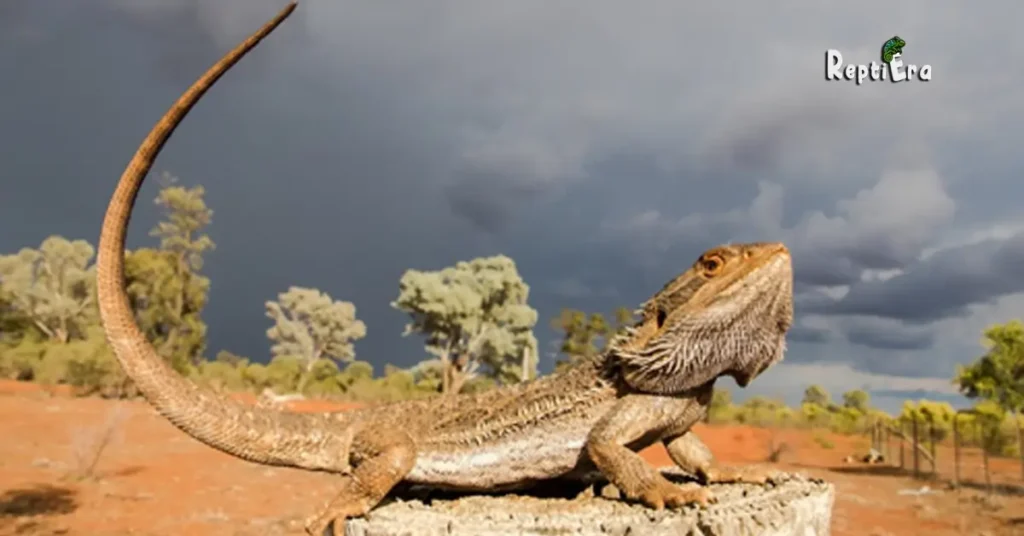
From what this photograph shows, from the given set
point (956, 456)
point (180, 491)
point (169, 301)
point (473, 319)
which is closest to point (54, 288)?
point (169, 301)

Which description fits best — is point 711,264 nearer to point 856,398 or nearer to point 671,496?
point 671,496

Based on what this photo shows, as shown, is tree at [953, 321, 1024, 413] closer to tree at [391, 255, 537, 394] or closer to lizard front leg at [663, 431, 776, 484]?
lizard front leg at [663, 431, 776, 484]

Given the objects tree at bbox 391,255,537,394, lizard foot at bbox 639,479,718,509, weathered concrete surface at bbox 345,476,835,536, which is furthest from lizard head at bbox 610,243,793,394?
tree at bbox 391,255,537,394

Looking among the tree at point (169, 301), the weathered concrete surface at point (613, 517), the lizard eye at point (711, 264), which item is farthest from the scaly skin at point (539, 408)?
the tree at point (169, 301)

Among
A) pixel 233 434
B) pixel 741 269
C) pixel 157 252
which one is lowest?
pixel 233 434

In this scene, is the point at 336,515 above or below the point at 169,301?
below

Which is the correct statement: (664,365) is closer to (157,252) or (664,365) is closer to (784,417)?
(784,417)

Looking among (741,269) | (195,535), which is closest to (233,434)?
(741,269)
